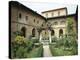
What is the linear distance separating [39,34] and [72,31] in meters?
0.55

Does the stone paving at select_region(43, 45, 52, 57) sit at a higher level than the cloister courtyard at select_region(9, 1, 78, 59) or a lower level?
lower

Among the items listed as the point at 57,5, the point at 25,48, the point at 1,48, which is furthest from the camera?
the point at 57,5

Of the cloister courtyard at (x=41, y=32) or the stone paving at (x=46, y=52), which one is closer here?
the cloister courtyard at (x=41, y=32)

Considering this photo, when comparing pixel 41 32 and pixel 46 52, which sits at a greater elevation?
pixel 41 32

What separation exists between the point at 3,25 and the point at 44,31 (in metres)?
0.64

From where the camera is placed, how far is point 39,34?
2.78m

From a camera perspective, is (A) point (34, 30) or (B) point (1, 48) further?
(A) point (34, 30)

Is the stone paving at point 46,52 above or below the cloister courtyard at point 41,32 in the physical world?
below

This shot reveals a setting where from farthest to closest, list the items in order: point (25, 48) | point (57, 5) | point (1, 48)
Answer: point (57, 5)
point (25, 48)
point (1, 48)

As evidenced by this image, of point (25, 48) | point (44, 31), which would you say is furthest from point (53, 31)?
point (25, 48)

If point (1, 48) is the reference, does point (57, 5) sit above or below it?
above

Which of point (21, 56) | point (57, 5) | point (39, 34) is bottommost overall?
point (21, 56)

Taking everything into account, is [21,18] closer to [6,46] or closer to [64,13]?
[6,46]

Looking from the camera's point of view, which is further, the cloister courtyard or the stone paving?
the stone paving
